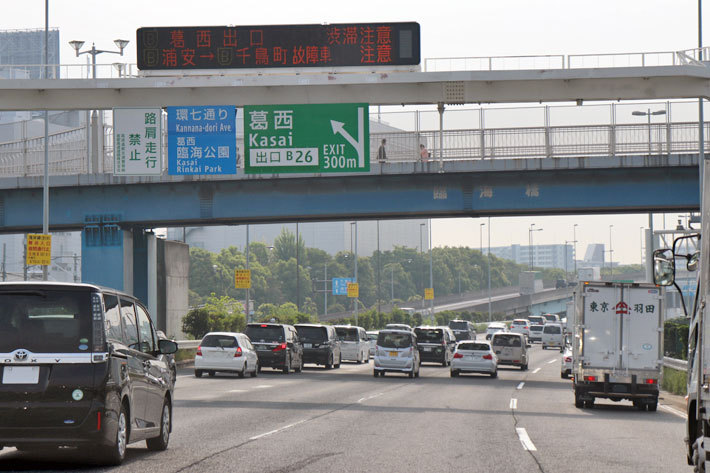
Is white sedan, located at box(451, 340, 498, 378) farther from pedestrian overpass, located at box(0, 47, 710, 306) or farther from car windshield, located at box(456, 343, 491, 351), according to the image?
pedestrian overpass, located at box(0, 47, 710, 306)

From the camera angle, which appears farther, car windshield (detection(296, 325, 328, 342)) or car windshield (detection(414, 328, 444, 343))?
car windshield (detection(414, 328, 444, 343))

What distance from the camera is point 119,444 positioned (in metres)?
11.4

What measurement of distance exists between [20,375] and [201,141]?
20765 mm

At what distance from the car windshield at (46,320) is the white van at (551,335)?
73523mm

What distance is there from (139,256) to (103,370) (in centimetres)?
3181

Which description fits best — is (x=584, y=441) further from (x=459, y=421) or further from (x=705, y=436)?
(x=705, y=436)

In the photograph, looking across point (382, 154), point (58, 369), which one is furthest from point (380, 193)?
point (58, 369)

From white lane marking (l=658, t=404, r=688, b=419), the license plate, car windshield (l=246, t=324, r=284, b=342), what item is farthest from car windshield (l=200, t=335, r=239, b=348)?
the license plate

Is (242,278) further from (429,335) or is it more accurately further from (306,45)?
(306,45)

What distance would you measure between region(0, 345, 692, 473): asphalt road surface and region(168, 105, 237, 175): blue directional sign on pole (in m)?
6.45

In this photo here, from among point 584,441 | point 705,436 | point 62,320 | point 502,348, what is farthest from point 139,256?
point 705,436

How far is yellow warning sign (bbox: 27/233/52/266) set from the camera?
3500 centimetres

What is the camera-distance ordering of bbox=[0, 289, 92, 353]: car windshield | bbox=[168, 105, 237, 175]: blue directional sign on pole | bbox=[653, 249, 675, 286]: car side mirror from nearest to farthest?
bbox=[0, 289, 92, 353]: car windshield, bbox=[653, 249, 675, 286]: car side mirror, bbox=[168, 105, 237, 175]: blue directional sign on pole

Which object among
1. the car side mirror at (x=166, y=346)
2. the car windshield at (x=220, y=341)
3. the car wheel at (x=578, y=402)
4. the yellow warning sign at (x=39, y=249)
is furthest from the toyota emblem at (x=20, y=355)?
the yellow warning sign at (x=39, y=249)
